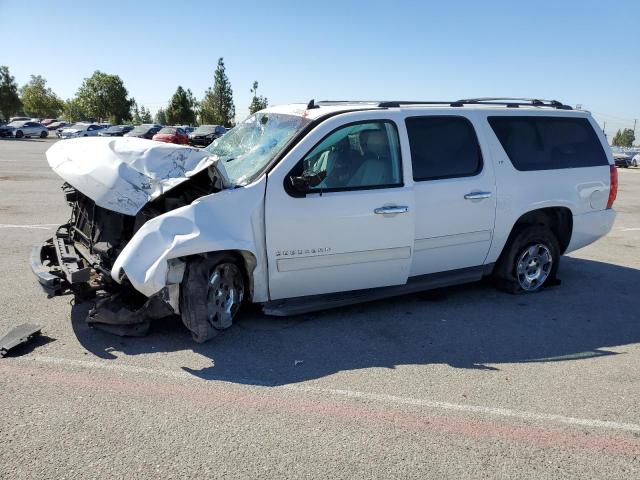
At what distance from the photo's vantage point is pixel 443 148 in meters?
5.19

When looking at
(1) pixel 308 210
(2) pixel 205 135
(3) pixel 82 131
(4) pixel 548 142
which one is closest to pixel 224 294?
(1) pixel 308 210

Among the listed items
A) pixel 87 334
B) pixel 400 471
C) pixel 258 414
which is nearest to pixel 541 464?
pixel 400 471

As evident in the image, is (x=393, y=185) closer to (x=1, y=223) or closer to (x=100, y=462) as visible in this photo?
(x=100, y=462)

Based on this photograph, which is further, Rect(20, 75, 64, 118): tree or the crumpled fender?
Rect(20, 75, 64, 118): tree

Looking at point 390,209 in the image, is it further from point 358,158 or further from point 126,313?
point 126,313

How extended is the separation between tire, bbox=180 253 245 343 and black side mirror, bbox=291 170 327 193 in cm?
79

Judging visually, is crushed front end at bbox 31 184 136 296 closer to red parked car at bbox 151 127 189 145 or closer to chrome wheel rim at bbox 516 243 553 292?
chrome wheel rim at bbox 516 243 553 292

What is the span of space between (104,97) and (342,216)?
81.7 metres

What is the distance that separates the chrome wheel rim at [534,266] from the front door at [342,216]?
176cm

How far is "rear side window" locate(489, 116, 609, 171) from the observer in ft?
18.5

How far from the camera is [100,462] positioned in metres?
2.78

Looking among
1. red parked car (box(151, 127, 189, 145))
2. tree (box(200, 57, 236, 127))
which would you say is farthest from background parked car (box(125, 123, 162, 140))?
tree (box(200, 57, 236, 127))

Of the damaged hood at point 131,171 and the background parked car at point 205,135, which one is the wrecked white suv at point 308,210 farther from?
the background parked car at point 205,135

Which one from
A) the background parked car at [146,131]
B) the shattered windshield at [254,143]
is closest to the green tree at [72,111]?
the background parked car at [146,131]
